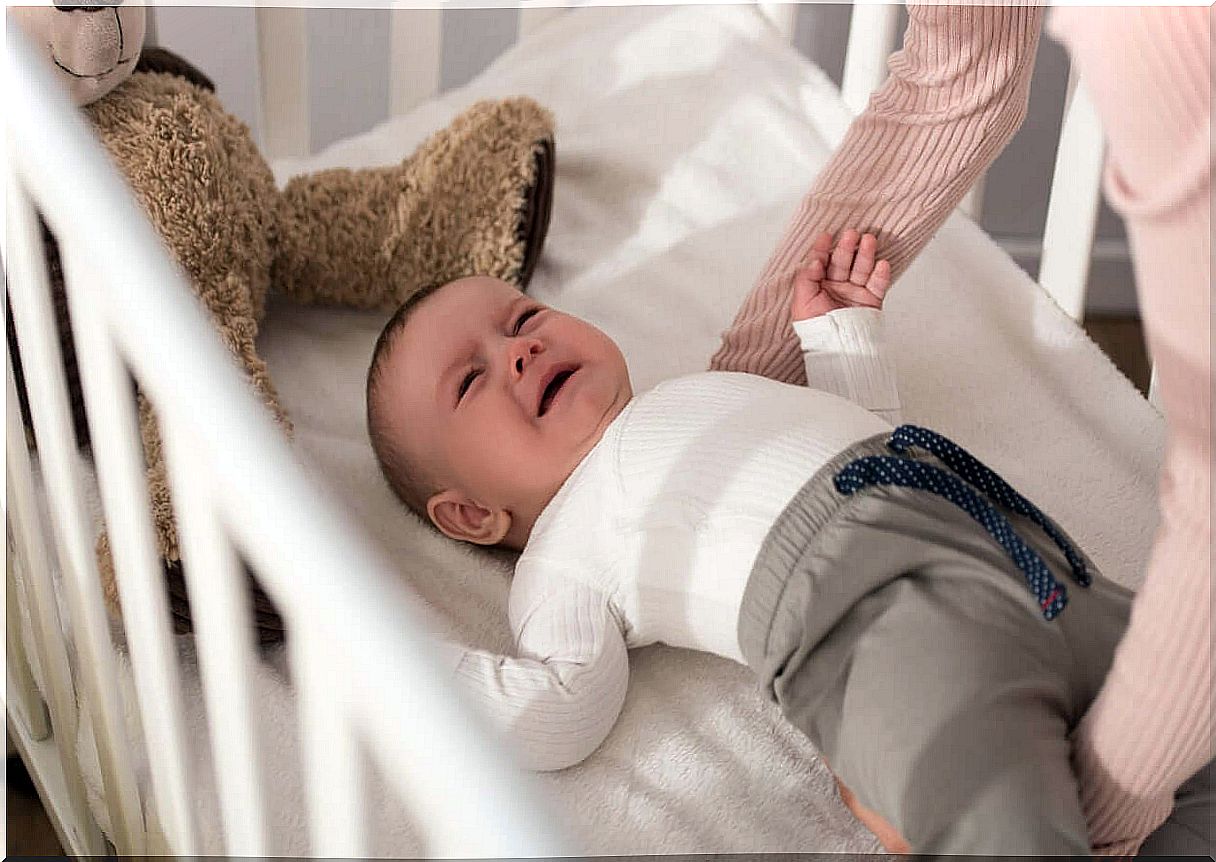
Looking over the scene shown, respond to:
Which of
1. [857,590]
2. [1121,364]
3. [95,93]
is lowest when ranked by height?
[1121,364]

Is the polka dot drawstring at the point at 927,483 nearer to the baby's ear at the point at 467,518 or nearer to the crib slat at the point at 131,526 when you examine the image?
the baby's ear at the point at 467,518

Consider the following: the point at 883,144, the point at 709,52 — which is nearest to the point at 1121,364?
the point at 709,52

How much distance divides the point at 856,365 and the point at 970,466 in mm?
158

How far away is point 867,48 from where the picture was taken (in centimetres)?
128

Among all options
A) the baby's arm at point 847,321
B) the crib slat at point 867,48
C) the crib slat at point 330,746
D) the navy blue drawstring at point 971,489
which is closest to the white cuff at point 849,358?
the baby's arm at point 847,321

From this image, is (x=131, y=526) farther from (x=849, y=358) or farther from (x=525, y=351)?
(x=849, y=358)

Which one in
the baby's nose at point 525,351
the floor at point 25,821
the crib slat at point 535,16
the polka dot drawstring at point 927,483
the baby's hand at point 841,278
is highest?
the crib slat at point 535,16

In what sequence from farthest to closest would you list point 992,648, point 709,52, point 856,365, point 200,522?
point 709,52 < point 856,365 < point 992,648 < point 200,522

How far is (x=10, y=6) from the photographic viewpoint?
908 mm

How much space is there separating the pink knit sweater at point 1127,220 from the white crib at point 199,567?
0.28 metres

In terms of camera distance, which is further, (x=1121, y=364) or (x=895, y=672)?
(x=1121, y=364)

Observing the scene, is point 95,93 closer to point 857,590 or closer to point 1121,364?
point 857,590

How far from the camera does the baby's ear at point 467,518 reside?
0.93m

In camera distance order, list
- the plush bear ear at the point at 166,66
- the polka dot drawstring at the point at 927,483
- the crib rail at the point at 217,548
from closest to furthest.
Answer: the crib rail at the point at 217,548, the polka dot drawstring at the point at 927,483, the plush bear ear at the point at 166,66
